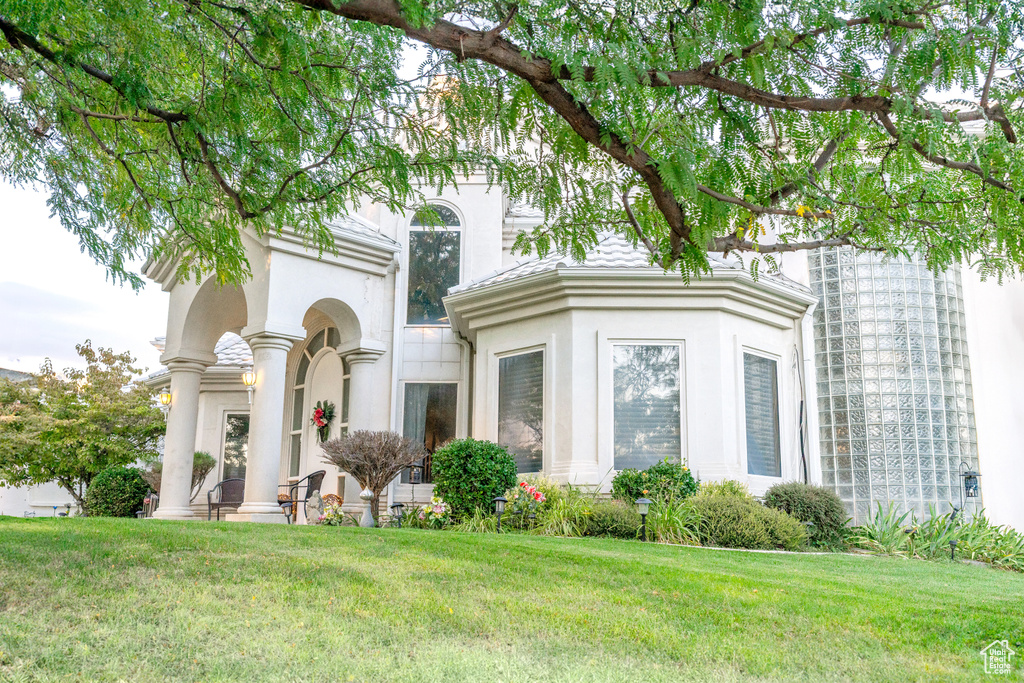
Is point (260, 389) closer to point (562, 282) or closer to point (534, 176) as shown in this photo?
point (562, 282)

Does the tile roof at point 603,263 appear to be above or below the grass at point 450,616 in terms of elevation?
above

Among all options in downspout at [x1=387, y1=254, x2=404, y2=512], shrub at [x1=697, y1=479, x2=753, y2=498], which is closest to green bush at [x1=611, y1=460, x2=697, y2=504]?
shrub at [x1=697, y1=479, x2=753, y2=498]

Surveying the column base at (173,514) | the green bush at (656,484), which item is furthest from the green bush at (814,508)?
the column base at (173,514)

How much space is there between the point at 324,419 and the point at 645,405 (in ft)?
20.1

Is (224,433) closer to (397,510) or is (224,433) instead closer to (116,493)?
(116,493)

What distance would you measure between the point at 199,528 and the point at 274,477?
360 cm

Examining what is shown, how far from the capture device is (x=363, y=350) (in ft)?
46.2

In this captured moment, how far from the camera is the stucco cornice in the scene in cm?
1221

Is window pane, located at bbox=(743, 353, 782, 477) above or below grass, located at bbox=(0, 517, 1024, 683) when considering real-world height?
above

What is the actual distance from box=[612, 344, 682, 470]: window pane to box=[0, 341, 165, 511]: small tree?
10.5 m

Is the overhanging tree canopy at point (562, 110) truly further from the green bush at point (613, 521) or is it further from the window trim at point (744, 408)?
the window trim at point (744, 408)

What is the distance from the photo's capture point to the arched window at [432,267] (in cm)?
1480

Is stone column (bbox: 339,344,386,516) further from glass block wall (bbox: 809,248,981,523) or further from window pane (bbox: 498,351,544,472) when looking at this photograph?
glass block wall (bbox: 809,248,981,523)

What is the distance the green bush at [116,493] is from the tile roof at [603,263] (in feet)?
23.9
